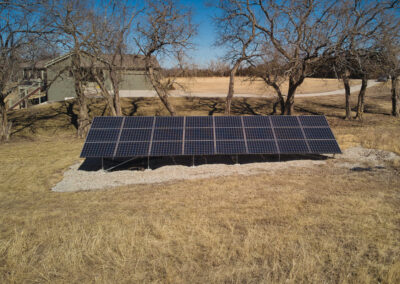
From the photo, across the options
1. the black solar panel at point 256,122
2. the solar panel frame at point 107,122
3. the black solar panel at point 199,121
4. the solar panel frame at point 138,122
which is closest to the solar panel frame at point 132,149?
the solar panel frame at point 138,122

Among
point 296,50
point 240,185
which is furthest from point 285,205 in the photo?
point 296,50

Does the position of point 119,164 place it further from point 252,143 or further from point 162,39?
point 162,39

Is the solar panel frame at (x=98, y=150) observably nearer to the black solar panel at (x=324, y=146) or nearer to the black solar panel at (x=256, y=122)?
the black solar panel at (x=256, y=122)

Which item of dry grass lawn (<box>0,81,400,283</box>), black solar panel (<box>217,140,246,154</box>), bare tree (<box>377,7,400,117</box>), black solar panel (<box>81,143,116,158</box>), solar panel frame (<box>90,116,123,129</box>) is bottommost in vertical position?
dry grass lawn (<box>0,81,400,283</box>)

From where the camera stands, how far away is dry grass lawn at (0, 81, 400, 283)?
16.3 feet

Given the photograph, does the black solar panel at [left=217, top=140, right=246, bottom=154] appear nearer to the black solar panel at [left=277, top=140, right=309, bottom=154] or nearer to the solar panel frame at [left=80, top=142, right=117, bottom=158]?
the black solar panel at [left=277, top=140, right=309, bottom=154]

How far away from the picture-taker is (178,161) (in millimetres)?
12703

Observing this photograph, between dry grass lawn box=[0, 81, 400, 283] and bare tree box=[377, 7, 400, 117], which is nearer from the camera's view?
dry grass lawn box=[0, 81, 400, 283]

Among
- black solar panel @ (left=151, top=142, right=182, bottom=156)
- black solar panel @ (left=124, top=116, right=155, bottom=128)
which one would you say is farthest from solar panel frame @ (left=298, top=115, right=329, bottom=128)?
black solar panel @ (left=124, top=116, right=155, bottom=128)

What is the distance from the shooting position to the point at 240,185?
9492 millimetres

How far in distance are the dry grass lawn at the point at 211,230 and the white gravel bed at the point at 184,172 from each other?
0.67m

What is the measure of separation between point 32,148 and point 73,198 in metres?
9.88

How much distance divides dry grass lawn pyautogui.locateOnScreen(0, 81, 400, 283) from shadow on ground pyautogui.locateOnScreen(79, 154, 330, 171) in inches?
67.8

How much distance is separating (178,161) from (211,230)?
21.5 feet
